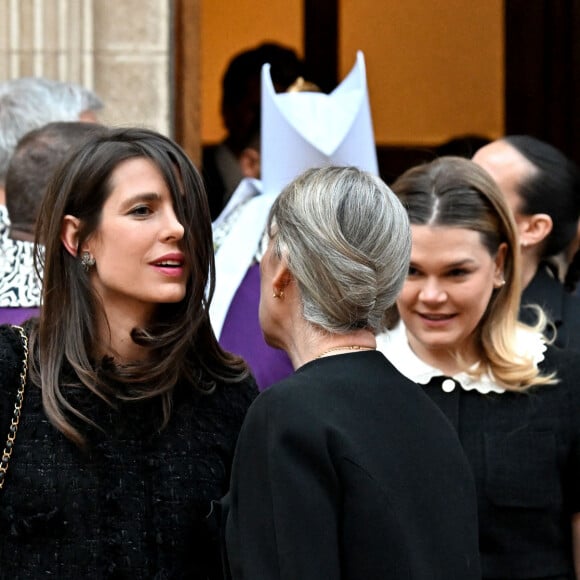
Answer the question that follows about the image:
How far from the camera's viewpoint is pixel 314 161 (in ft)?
13.5

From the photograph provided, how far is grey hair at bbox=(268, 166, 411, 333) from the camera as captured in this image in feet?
7.77

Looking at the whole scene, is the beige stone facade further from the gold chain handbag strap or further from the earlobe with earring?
the gold chain handbag strap

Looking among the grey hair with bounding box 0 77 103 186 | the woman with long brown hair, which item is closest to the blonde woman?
the woman with long brown hair

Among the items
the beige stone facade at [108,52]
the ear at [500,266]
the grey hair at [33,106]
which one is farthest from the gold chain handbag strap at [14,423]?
the beige stone facade at [108,52]

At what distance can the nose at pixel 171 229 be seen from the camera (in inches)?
113

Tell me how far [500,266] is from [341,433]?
1.29 metres

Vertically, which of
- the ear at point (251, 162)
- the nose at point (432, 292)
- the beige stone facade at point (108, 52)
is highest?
the beige stone facade at point (108, 52)

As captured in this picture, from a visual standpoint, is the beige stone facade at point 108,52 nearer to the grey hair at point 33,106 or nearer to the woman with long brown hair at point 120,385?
the grey hair at point 33,106

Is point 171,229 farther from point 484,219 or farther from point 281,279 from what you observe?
point 484,219

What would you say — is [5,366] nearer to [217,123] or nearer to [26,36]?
[26,36]

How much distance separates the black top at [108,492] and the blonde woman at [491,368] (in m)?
0.66

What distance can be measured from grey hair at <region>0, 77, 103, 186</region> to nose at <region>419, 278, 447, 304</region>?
5.14 ft

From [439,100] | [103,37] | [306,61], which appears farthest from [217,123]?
[103,37]

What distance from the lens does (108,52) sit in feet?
17.0
